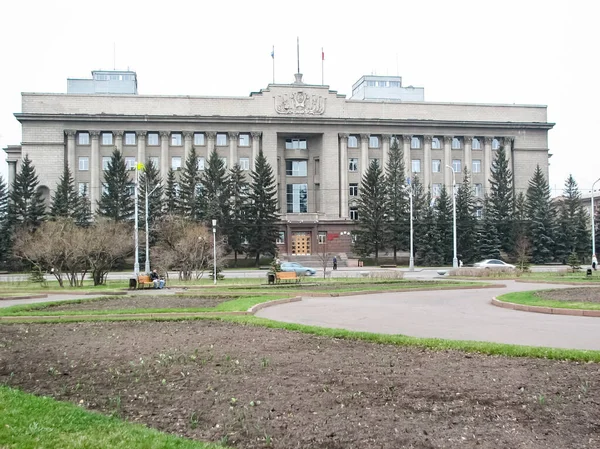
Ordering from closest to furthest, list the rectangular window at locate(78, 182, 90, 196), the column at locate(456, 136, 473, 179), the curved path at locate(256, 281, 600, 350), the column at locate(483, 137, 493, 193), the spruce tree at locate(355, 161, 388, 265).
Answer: the curved path at locate(256, 281, 600, 350) → the spruce tree at locate(355, 161, 388, 265) → the rectangular window at locate(78, 182, 90, 196) → the column at locate(456, 136, 473, 179) → the column at locate(483, 137, 493, 193)

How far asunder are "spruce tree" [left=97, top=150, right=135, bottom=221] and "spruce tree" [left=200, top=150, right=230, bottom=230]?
26.6 ft

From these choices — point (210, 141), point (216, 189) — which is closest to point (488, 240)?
point (216, 189)

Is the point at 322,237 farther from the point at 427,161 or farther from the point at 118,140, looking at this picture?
the point at 118,140

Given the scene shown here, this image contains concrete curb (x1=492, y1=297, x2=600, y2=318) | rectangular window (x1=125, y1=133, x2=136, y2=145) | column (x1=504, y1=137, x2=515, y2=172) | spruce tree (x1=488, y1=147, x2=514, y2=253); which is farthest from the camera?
column (x1=504, y1=137, x2=515, y2=172)

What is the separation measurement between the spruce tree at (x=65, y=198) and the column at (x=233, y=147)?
1817 cm

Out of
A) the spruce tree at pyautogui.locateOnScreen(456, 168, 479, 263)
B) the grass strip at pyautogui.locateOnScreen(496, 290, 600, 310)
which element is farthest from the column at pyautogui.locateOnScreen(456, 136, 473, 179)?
the grass strip at pyautogui.locateOnScreen(496, 290, 600, 310)

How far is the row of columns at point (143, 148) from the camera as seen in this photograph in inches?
2682

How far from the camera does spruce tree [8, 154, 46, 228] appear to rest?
61.1 m

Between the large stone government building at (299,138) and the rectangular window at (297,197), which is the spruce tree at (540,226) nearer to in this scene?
the large stone government building at (299,138)

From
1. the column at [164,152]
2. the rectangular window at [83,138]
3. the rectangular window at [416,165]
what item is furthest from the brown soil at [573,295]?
the rectangular window at [83,138]

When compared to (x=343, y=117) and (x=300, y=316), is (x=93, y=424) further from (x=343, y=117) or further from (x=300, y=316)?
(x=343, y=117)

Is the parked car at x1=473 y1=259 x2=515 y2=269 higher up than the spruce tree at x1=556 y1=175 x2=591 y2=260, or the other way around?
the spruce tree at x1=556 y1=175 x2=591 y2=260

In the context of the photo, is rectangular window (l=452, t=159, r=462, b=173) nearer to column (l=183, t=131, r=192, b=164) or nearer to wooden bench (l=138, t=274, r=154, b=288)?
column (l=183, t=131, r=192, b=164)

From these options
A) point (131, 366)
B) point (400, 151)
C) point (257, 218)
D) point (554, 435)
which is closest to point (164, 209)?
point (257, 218)
